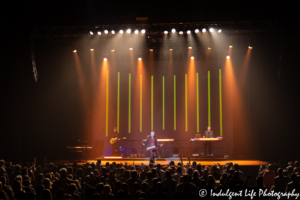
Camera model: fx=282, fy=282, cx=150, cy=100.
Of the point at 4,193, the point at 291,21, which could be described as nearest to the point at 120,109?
the point at 291,21

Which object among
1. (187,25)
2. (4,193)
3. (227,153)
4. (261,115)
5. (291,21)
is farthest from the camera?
(227,153)

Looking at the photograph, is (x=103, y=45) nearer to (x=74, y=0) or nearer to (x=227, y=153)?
(x=74, y=0)

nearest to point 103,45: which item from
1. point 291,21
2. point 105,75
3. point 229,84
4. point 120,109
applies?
point 105,75

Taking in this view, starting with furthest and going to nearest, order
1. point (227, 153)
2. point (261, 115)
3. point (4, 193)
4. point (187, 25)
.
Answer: point (227, 153) < point (261, 115) < point (187, 25) < point (4, 193)

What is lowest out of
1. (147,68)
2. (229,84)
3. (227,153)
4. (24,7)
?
(227,153)

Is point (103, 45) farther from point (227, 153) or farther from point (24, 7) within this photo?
point (227, 153)

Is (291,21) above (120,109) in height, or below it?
above

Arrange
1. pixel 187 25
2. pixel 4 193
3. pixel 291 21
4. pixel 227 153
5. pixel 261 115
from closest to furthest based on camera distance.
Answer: pixel 4 193, pixel 291 21, pixel 187 25, pixel 261 115, pixel 227 153

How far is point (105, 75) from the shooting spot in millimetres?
15234

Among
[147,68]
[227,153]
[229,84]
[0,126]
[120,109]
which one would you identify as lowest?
[227,153]

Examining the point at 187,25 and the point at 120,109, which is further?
the point at 120,109

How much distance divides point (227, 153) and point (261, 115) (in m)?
2.94

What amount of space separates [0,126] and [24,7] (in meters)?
4.59

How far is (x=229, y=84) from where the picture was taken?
14734 mm
